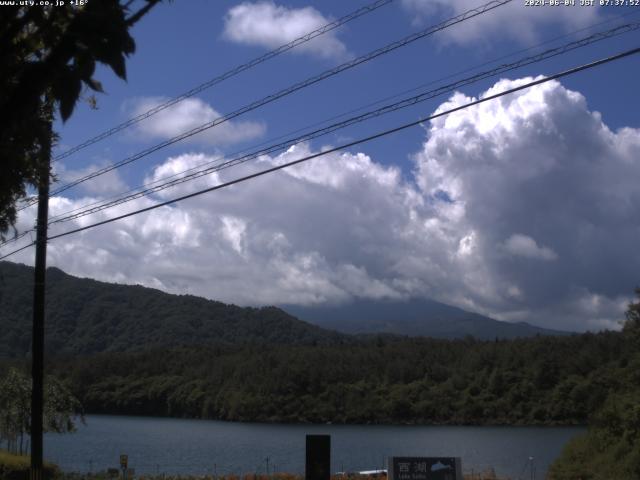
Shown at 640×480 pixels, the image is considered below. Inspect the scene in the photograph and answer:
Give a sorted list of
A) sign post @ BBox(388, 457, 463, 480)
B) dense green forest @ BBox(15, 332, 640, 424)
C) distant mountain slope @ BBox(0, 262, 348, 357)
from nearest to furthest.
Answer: sign post @ BBox(388, 457, 463, 480), dense green forest @ BBox(15, 332, 640, 424), distant mountain slope @ BBox(0, 262, 348, 357)

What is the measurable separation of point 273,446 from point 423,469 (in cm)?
4628

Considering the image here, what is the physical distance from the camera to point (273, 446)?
2410 inches

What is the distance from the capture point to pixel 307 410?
324ft

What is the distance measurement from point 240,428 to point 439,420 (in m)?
23.1

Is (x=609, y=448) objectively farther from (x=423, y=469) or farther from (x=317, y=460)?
(x=317, y=460)

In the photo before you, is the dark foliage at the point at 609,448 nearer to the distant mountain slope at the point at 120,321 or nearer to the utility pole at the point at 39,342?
the utility pole at the point at 39,342

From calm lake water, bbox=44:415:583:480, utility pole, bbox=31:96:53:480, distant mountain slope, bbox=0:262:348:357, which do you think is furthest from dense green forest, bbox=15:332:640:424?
utility pole, bbox=31:96:53:480

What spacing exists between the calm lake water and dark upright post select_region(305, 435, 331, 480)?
69.3ft

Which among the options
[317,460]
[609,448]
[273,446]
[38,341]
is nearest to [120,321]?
[273,446]

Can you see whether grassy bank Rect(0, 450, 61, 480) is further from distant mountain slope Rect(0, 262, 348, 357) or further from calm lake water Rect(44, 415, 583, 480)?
distant mountain slope Rect(0, 262, 348, 357)

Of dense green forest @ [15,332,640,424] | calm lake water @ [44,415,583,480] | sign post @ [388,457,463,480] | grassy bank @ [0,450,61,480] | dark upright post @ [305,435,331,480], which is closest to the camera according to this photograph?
dark upright post @ [305,435,331,480]

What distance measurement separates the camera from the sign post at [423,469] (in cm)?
1647

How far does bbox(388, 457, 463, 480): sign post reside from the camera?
16.5 m

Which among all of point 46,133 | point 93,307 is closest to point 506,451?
point 46,133
